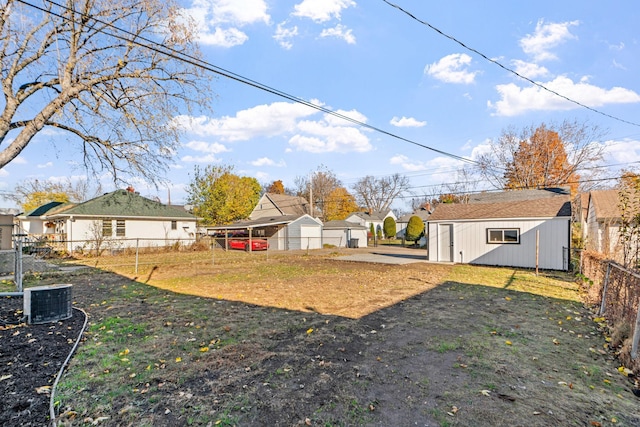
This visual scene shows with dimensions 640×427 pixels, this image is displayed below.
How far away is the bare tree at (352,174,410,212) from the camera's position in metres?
53.4

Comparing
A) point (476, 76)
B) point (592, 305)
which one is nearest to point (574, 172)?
point (476, 76)

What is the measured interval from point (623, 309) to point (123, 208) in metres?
26.2

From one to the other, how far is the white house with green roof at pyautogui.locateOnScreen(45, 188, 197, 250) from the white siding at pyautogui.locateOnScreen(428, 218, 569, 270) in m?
16.0

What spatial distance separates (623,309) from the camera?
503 centimetres

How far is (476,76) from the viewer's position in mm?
11148

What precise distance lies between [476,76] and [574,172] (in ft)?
77.5

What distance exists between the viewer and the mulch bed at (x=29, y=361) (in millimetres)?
2717

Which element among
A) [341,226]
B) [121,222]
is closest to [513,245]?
[341,226]

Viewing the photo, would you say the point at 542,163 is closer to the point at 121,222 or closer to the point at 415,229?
the point at 415,229

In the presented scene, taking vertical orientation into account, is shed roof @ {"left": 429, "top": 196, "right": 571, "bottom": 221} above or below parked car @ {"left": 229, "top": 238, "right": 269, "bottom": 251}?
above

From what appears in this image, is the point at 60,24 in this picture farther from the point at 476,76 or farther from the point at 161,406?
the point at 476,76

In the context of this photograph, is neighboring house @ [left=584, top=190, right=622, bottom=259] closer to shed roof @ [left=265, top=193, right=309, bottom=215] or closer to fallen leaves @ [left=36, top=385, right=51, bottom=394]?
fallen leaves @ [left=36, top=385, right=51, bottom=394]

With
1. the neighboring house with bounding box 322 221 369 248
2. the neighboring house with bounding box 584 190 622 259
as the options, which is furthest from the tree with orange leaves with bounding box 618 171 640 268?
the neighboring house with bounding box 322 221 369 248

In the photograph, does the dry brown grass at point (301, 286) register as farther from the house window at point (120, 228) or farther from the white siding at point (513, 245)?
the house window at point (120, 228)
